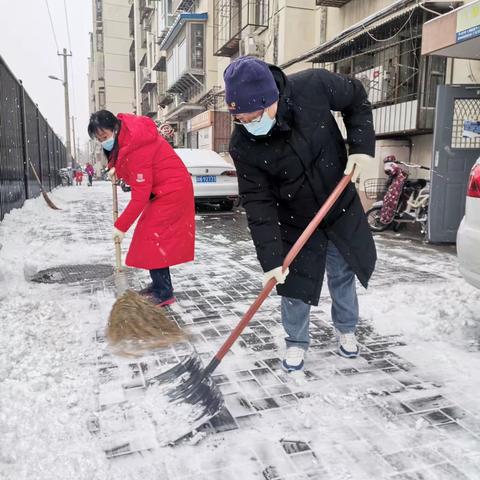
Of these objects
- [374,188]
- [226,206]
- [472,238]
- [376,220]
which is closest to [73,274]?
[472,238]

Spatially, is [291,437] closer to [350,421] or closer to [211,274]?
[350,421]

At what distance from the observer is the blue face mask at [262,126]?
7.43ft

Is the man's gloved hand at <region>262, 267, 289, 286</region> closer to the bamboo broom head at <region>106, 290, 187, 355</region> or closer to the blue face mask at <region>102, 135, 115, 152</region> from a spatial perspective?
the bamboo broom head at <region>106, 290, 187, 355</region>

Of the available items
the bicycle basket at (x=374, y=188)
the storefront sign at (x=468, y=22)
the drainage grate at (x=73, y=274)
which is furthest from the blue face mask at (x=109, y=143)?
the bicycle basket at (x=374, y=188)

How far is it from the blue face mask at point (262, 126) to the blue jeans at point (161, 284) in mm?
1787

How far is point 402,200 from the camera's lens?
7977 mm

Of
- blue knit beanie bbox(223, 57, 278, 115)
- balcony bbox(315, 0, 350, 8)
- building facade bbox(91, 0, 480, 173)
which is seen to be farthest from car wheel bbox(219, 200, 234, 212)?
blue knit beanie bbox(223, 57, 278, 115)

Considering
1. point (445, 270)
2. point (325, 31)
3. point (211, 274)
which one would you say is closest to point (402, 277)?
point (445, 270)

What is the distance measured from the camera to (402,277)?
16.1ft

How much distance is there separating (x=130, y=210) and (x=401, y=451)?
2.33m

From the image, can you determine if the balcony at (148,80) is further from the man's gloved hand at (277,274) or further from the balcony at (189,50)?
the man's gloved hand at (277,274)

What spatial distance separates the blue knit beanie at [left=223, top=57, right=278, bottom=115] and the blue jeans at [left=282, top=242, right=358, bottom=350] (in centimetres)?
92

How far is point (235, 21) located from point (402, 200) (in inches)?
575

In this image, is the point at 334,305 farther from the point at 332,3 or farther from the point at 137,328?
the point at 332,3
